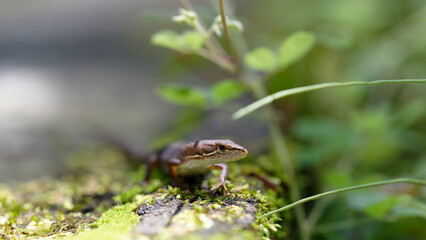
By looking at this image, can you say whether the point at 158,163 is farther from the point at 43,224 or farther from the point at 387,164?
the point at 387,164

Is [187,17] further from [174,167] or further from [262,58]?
[174,167]

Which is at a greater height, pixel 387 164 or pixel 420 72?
pixel 420 72

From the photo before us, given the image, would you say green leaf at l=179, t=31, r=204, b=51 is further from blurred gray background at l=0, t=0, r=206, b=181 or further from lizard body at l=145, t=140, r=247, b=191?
blurred gray background at l=0, t=0, r=206, b=181

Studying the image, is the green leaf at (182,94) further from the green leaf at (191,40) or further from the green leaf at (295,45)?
the green leaf at (295,45)

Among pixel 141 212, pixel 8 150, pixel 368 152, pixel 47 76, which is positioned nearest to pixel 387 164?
pixel 368 152

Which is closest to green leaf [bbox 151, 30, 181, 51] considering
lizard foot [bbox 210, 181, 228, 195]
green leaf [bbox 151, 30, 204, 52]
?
green leaf [bbox 151, 30, 204, 52]

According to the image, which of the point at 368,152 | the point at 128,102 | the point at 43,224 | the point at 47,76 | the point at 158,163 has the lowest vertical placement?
the point at 43,224
